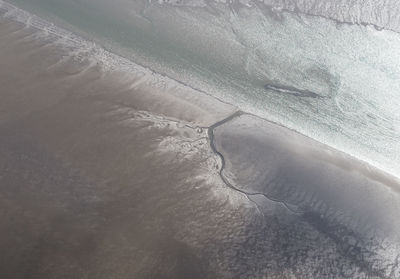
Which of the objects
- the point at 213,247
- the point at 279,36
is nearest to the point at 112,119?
the point at 213,247

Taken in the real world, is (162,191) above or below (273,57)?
below

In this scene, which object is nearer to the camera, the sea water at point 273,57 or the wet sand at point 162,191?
the wet sand at point 162,191

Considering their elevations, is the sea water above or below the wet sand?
above

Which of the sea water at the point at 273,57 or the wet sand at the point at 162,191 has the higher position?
the sea water at the point at 273,57

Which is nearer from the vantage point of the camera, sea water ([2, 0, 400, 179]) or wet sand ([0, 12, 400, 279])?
wet sand ([0, 12, 400, 279])

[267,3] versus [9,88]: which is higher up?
[267,3]

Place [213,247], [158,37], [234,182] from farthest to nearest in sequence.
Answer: [158,37] → [234,182] → [213,247]

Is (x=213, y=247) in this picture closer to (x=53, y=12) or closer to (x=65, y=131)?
(x=65, y=131)

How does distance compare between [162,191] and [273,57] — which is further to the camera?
[273,57]
